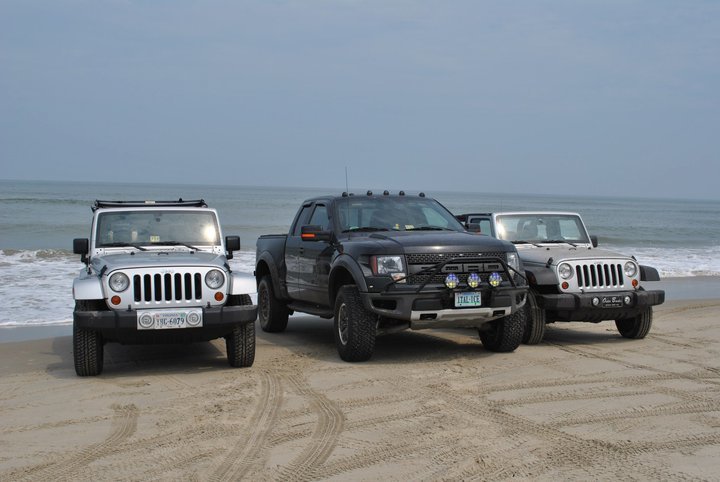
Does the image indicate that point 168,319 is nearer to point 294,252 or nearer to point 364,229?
point 364,229

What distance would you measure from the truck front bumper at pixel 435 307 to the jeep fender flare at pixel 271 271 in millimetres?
2751

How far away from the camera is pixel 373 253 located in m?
8.46

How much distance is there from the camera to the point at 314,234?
920cm

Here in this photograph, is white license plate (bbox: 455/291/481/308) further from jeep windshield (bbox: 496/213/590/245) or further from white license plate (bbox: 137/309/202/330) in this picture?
jeep windshield (bbox: 496/213/590/245)

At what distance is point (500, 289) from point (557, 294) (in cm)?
135

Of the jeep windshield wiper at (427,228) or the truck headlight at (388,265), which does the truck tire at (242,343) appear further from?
the jeep windshield wiper at (427,228)

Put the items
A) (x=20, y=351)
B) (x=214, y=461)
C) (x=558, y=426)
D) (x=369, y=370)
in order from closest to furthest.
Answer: (x=214, y=461), (x=558, y=426), (x=369, y=370), (x=20, y=351)

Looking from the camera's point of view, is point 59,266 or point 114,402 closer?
point 114,402

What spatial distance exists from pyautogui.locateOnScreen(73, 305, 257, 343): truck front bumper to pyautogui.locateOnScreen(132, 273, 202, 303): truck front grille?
0.65ft

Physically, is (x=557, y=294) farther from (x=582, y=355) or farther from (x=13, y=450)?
(x=13, y=450)

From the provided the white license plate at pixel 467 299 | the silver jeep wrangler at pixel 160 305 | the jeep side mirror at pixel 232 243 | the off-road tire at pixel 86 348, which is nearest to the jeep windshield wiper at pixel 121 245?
the silver jeep wrangler at pixel 160 305

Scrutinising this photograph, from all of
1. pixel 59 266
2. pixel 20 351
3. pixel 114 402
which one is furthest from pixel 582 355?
pixel 59 266

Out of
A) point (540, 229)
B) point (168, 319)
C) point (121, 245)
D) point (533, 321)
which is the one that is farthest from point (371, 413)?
point (540, 229)

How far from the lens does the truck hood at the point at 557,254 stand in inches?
388
